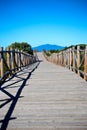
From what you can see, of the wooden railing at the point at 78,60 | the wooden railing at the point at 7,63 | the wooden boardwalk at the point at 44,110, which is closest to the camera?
the wooden boardwalk at the point at 44,110

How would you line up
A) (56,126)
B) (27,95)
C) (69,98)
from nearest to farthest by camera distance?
(56,126), (69,98), (27,95)

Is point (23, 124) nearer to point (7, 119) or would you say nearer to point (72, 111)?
point (7, 119)

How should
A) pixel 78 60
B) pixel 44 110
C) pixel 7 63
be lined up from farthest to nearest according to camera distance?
pixel 78 60 < pixel 7 63 < pixel 44 110

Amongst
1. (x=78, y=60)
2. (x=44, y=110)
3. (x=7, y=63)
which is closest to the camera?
(x=44, y=110)

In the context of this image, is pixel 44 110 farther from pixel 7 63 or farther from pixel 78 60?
pixel 78 60

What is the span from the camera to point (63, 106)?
4770 millimetres

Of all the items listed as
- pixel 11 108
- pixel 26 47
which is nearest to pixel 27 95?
pixel 11 108

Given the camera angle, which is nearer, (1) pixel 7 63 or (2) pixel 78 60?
(1) pixel 7 63

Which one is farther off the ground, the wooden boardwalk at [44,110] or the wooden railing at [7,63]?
the wooden railing at [7,63]

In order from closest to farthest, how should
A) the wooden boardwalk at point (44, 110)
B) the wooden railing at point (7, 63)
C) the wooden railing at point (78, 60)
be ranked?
the wooden boardwalk at point (44, 110) < the wooden railing at point (7, 63) < the wooden railing at point (78, 60)

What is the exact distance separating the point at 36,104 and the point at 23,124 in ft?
4.26

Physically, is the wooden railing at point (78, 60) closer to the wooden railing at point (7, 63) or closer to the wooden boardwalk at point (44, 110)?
the wooden boardwalk at point (44, 110)

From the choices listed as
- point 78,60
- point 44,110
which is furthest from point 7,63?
point 44,110

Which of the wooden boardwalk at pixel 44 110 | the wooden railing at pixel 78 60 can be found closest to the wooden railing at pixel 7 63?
the wooden boardwalk at pixel 44 110
